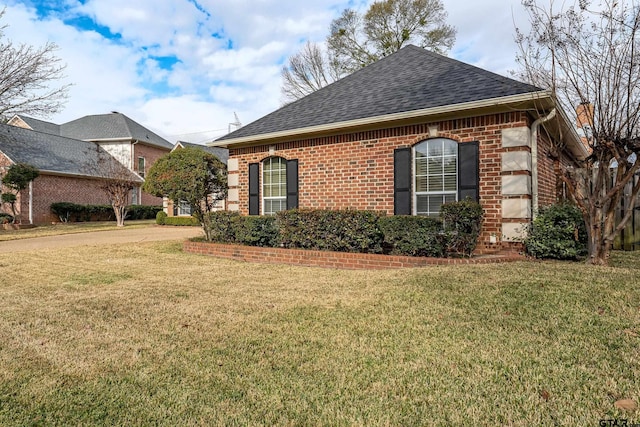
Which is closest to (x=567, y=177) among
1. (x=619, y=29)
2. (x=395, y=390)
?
(x=619, y=29)

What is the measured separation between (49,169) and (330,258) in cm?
2245

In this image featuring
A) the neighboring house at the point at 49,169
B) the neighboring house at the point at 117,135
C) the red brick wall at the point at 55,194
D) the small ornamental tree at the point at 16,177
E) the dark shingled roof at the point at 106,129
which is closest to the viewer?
the small ornamental tree at the point at 16,177

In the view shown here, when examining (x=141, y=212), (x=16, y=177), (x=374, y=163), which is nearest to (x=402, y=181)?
(x=374, y=163)

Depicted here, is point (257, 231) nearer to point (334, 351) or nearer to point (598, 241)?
point (334, 351)

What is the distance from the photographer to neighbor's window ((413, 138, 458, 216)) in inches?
306

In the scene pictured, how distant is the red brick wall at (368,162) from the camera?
7250 millimetres

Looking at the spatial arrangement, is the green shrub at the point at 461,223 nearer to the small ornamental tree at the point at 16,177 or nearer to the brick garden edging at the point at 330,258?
the brick garden edging at the point at 330,258

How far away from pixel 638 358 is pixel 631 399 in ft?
2.26

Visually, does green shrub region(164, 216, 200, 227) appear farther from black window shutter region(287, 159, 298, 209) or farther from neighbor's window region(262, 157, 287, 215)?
black window shutter region(287, 159, 298, 209)

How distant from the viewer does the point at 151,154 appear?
33625mm

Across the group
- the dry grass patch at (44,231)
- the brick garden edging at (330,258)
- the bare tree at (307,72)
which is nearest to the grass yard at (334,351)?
the brick garden edging at (330,258)

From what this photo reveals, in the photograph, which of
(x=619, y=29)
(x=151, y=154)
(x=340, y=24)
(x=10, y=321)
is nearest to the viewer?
(x=10, y=321)

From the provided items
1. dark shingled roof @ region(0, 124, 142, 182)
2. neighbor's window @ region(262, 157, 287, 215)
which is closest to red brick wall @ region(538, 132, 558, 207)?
neighbor's window @ region(262, 157, 287, 215)

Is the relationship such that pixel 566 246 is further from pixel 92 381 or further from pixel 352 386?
pixel 92 381
